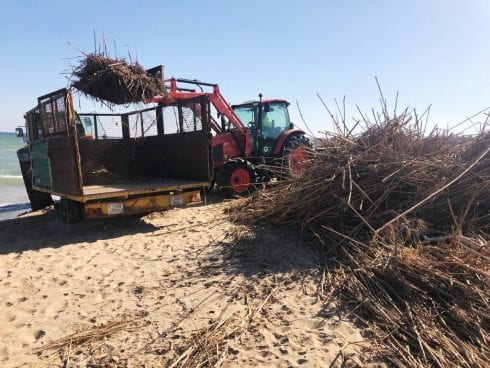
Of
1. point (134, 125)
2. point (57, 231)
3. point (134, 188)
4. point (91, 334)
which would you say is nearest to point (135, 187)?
point (134, 188)

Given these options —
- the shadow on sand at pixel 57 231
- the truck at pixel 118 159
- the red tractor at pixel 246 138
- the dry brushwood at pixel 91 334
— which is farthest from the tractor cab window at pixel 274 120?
the dry brushwood at pixel 91 334

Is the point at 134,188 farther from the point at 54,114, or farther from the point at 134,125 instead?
the point at 134,125

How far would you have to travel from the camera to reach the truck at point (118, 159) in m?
6.32

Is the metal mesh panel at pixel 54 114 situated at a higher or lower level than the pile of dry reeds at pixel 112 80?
lower

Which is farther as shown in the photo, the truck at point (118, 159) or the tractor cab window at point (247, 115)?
the tractor cab window at point (247, 115)

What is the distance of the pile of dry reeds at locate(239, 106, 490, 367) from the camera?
3389mm

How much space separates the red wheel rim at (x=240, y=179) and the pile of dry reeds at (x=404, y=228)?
249cm

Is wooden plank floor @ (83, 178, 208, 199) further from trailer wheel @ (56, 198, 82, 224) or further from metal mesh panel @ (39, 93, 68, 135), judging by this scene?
metal mesh panel @ (39, 93, 68, 135)

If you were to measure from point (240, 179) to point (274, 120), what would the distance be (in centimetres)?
228

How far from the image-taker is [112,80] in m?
6.80

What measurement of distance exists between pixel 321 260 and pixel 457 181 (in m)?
2.15

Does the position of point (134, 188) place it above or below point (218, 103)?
below

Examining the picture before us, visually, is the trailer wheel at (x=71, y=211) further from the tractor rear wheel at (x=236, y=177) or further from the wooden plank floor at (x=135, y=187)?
the tractor rear wheel at (x=236, y=177)

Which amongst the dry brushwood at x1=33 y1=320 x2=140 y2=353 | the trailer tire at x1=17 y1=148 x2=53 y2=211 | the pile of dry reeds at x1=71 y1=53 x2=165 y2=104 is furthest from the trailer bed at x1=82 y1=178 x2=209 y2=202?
the dry brushwood at x1=33 y1=320 x2=140 y2=353
